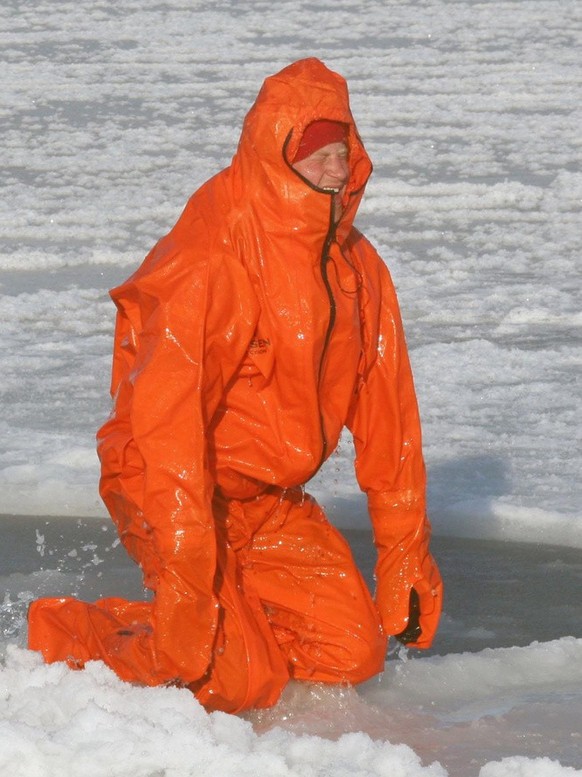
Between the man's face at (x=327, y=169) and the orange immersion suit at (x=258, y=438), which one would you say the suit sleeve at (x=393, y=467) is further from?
the man's face at (x=327, y=169)

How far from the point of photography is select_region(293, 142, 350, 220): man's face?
2.90 meters

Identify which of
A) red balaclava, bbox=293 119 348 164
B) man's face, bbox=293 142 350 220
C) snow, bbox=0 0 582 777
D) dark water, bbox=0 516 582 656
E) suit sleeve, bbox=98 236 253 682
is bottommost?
dark water, bbox=0 516 582 656

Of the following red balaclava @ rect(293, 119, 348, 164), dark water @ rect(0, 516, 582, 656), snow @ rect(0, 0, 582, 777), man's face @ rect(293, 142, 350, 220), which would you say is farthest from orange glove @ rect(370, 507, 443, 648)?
red balaclava @ rect(293, 119, 348, 164)

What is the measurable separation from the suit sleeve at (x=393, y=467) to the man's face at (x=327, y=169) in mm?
268

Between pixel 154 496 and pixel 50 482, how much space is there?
1.61 m

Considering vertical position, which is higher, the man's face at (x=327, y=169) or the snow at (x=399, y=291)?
the man's face at (x=327, y=169)

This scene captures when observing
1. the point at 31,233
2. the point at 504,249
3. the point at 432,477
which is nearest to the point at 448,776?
the point at 432,477

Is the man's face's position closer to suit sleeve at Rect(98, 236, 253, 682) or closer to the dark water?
suit sleeve at Rect(98, 236, 253, 682)

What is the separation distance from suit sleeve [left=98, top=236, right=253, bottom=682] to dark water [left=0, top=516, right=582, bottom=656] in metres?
0.79

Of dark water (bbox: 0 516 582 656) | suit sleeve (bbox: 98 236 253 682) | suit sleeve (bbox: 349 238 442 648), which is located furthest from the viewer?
dark water (bbox: 0 516 582 656)

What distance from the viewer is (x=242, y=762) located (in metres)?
2.60

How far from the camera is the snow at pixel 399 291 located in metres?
2.85

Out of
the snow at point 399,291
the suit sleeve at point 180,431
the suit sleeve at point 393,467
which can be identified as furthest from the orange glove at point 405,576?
the suit sleeve at point 180,431

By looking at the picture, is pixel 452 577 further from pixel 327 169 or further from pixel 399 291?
pixel 399 291
